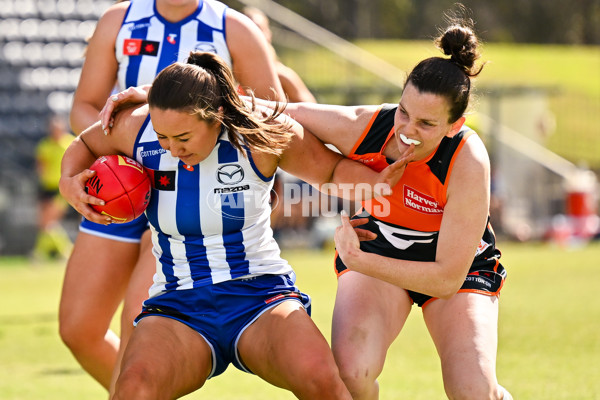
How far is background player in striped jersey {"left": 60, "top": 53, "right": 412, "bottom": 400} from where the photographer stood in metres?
3.73

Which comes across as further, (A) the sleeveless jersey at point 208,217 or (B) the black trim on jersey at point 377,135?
(B) the black trim on jersey at point 377,135

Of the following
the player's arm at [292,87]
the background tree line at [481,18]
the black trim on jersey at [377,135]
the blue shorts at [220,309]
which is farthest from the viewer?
the background tree line at [481,18]

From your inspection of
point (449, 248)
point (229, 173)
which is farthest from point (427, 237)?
point (229, 173)

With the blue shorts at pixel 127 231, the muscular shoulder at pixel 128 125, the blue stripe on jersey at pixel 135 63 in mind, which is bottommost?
the blue shorts at pixel 127 231

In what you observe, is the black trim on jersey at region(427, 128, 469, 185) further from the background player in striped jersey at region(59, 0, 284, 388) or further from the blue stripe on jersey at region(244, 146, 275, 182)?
the background player in striped jersey at region(59, 0, 284, 388)

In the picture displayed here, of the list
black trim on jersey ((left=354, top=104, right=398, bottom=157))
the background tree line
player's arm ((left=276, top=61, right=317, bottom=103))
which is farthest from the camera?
the background tree line

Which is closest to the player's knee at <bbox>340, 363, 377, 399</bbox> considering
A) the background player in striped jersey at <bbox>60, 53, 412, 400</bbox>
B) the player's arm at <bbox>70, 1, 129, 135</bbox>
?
the background player in striped jersey at <bbox>60, 53, 412, 400</bbox>

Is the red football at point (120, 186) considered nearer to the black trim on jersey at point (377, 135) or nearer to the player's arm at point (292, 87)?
the black trim on jersey at point (377, 135)

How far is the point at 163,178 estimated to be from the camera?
4.06 meters

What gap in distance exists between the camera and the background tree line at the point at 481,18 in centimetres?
4459

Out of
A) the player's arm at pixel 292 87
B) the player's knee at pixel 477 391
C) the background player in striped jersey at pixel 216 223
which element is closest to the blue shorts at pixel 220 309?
the background player in striped jersey at pixel 216 223

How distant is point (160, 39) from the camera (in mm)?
4797

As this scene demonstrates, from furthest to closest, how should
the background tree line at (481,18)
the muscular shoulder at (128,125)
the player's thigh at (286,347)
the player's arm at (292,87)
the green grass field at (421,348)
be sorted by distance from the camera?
the background tree line at (481,18) → the green grass field at (421,348) → the player's arm at (292,87) → the muscular shoulder at (128,125) → the player's thigh at (286,347)

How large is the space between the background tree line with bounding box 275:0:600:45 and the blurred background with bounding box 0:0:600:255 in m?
8.77
